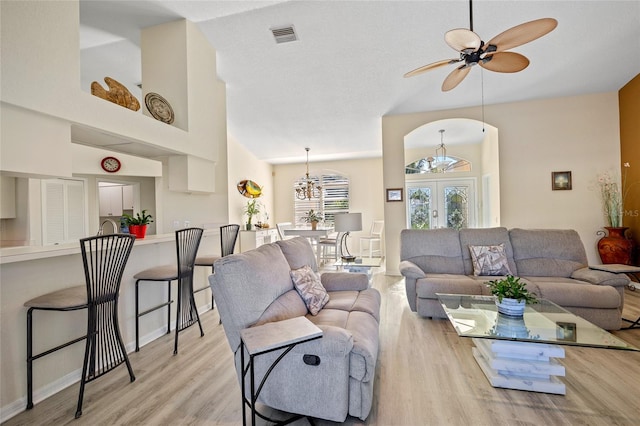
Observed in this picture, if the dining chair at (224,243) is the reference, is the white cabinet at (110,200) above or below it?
above

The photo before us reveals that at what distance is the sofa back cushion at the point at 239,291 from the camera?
5.60 ft

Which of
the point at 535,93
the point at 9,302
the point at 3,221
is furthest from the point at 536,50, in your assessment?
the point at 3,221

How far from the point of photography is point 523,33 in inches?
81.3

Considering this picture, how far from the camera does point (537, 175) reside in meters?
4.83

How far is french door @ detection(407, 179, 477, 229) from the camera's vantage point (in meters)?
6.88

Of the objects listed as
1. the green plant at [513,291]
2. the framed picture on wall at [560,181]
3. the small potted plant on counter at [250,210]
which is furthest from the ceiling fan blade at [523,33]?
the small potted plant on counter at [250,210]

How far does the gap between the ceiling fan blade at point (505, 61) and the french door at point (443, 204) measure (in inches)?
176

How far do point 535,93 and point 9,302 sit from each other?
21.8ft

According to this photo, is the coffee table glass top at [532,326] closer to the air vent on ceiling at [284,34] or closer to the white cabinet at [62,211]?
the air vent on ceiling at [284,34]

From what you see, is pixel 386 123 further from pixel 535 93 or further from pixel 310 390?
pixel 310 390

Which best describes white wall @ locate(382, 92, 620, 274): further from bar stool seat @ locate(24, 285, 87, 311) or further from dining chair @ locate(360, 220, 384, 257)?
bar stool seat @ locate(24, 285, 87, 311)

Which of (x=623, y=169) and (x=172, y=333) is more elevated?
(x=623, y=169)

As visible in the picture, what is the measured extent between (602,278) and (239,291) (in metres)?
3.51

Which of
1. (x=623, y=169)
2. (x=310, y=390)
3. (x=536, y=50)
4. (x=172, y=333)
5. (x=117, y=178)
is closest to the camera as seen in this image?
(x=310, y=390)
